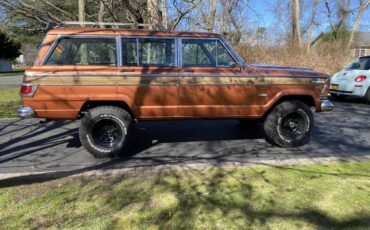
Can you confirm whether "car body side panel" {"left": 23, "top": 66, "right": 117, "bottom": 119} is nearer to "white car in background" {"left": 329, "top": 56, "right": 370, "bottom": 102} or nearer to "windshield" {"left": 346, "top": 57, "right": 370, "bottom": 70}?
"white car in background" {"left": 329, "top": 56, "right": 370, "bottom": 102}

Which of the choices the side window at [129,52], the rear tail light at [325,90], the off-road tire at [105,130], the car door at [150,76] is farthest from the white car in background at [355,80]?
the off-road tire at [105,130]

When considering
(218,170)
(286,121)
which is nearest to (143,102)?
(218,170)

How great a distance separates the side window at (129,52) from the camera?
4.96 m

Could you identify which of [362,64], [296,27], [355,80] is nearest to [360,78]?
[355,80]

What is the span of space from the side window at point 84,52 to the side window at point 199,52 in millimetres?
1278

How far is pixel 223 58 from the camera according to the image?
529 cm

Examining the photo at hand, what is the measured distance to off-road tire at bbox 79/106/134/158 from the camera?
4930 mm

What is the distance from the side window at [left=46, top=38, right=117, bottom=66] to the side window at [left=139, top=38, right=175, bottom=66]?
529mm

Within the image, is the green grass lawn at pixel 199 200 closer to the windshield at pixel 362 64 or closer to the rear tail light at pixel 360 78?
the rear tail light at pixel 360 78

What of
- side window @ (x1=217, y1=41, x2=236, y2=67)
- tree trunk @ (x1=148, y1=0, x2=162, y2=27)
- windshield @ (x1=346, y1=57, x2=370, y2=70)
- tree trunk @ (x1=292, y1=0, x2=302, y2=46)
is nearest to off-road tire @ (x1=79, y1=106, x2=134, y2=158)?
side window @ (x1=217, y1=41, x2=236, y2=67)

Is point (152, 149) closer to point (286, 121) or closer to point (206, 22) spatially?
point (286, 121)

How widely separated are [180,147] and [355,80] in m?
7.68

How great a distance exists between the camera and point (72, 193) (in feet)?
12.1

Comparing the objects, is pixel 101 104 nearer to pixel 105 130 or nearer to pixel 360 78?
pixel 105 130
